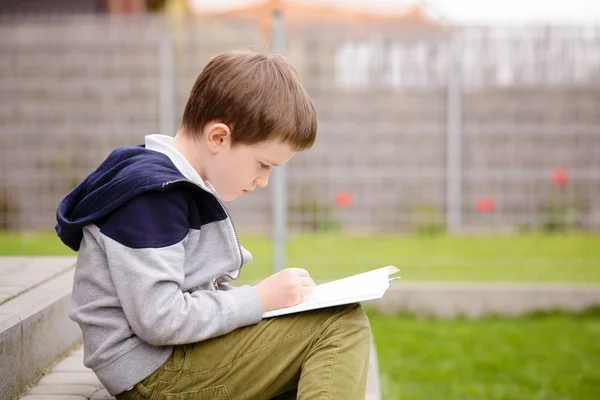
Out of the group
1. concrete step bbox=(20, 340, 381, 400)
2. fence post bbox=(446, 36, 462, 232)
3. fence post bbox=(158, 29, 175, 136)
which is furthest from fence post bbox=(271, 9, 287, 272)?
concrete step bbox=(20, 340, 381, 400)

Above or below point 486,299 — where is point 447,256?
above

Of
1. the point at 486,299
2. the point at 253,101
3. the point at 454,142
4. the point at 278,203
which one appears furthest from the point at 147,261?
the point at 454,142

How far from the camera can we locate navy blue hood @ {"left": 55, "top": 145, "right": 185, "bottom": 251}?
1.61 m

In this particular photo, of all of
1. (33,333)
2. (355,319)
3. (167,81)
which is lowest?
(33,333)

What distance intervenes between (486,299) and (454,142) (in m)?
1.11

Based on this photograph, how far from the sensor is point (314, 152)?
200 inches

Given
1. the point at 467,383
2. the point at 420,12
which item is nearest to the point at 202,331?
the point at 467,383

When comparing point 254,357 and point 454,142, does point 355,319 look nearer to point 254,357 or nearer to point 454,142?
point 254,357

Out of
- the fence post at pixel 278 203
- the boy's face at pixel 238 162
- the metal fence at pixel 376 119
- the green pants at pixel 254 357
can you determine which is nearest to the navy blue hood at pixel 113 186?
the boy's face at pixel 238 162

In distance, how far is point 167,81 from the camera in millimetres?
5180

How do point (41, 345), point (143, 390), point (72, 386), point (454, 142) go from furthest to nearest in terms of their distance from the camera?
point (454, 142) → point (41, 345) → point (72, 386) → point (143, 390)

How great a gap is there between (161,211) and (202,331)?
10.1 inches

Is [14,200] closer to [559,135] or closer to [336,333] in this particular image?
[559,135]

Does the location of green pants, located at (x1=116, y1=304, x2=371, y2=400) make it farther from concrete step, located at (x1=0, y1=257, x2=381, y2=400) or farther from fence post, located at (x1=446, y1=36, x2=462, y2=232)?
fence post, located at (x1=446, y1=36, x2=462, y2=232)
